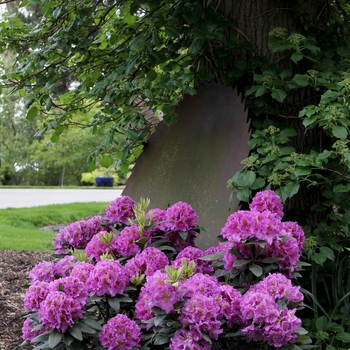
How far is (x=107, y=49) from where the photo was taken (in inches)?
136

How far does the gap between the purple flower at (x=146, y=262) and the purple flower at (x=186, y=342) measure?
404 mm

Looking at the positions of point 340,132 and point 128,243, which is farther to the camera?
point 128,243

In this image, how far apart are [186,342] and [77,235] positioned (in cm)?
111

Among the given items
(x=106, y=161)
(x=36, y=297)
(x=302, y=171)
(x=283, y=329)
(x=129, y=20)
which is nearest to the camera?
(x=283, y=329)

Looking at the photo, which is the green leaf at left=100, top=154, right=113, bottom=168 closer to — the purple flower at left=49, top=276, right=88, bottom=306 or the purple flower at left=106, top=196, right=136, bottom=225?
the purple flower at left=106, top=196, right=136, bottom=225

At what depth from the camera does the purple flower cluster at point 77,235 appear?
2.52 metres

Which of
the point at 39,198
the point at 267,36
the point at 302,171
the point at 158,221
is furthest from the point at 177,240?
the point at 39,198

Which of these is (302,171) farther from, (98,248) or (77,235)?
(77,235)

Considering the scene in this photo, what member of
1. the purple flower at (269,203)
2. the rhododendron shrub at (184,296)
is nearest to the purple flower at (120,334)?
the rhododendron shrub at (184,296)

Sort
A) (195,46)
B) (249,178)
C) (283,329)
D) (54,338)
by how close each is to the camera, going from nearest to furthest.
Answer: (283,329) → (54,338) → (249,178) → (195,46)

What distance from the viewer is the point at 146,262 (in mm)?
2031

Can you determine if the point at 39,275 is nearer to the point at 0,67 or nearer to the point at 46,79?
the point at 46,79

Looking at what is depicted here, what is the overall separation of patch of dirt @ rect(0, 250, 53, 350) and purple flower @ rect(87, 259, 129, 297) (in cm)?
Answer: 110

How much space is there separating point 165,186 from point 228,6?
1.19m
